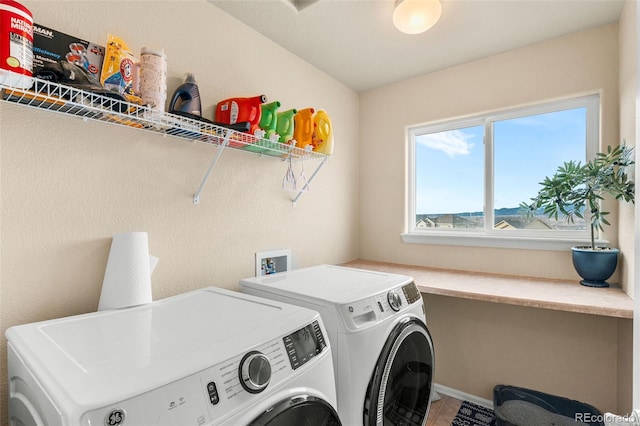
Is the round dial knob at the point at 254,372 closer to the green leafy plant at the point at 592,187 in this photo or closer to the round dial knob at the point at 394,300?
the round dial knob at the point at 394,300

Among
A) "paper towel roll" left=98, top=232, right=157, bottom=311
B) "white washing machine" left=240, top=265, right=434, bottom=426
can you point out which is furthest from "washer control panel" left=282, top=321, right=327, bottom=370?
"paper towel roll" left=98, top=232, right=157, bottom=311

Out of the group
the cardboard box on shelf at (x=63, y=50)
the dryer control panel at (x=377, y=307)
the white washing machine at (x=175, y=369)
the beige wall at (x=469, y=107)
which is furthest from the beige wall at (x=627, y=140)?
the cardboard box on shelf at (x=63, y=50)

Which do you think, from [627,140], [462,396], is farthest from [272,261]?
[627,140]

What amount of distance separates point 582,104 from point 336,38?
5.16 ft

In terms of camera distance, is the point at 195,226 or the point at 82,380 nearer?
the point at 82,380

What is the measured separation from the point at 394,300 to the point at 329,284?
31cm

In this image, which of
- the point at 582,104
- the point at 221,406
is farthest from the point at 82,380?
the point at 582,104

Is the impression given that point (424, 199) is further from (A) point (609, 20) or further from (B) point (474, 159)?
(A) point (609, 20)

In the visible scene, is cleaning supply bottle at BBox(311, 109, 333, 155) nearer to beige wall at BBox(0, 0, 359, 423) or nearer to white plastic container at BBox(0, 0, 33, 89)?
beige wall at BBox(0, 0, 359, 423)

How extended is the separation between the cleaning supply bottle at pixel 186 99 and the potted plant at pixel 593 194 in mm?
1914

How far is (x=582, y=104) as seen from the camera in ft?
6.52

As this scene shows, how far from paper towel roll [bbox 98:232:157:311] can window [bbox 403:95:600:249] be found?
6.22 ft

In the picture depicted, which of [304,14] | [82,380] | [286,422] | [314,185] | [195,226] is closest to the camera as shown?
[82,380]

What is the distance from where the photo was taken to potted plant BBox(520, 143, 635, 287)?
5.29 ft
